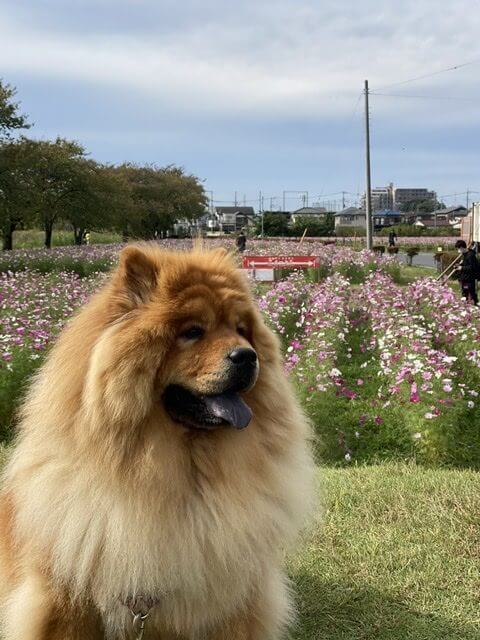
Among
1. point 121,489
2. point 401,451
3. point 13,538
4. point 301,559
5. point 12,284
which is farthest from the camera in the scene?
point 12,284

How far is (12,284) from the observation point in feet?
36.0

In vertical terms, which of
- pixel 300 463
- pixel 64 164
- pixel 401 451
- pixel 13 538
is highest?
pixel 64 164

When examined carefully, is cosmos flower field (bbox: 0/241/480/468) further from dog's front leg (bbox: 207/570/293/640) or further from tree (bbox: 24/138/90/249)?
tree (bbox: 24/138/90/249)

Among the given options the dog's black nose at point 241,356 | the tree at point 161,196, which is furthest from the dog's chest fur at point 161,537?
the tree at point 161,196

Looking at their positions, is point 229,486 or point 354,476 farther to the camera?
point 354,476

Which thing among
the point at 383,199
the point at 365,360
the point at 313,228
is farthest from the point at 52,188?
the point at 383,199

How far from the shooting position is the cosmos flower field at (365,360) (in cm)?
603

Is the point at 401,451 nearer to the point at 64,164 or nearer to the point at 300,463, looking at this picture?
the point at 300,463

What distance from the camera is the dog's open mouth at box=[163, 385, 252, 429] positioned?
2324 mm

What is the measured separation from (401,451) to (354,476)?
4.26ft

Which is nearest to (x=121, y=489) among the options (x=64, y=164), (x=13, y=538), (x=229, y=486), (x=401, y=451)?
(x=229, y=486)

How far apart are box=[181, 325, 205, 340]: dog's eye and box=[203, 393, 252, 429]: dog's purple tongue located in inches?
→ 9.3

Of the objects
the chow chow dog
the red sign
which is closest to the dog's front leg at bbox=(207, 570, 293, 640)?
the chow chow dog

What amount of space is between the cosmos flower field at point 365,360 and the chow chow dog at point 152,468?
5.27 feet
